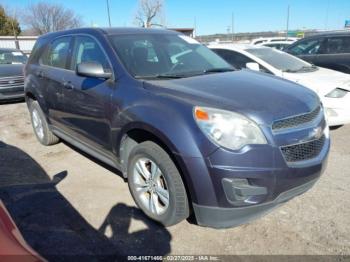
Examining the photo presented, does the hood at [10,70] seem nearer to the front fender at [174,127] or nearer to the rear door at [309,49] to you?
the front fender at [174,127]

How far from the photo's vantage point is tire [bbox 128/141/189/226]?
2768 mm

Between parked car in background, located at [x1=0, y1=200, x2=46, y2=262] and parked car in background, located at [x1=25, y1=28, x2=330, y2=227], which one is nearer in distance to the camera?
parked car in background, located at [x1=0, y1=200, x2=46, y2=262]

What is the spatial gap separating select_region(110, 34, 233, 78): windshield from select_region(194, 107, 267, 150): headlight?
1.00m

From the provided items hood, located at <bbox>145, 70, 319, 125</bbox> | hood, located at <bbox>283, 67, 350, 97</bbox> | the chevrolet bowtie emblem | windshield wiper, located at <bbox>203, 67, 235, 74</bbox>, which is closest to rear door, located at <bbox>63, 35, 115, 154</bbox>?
hood, located at <bbox>145, 70, 319, 125</bbox>

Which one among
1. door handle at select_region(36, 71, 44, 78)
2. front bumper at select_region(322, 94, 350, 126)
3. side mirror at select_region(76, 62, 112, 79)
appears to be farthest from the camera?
front bumper at select_region(322, 94, 350, 126)

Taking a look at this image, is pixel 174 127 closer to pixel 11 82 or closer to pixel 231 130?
pixel 231 130

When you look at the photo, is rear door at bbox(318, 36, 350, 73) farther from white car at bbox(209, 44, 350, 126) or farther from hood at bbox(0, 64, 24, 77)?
hood at bbox(0, 64, 24, 77)

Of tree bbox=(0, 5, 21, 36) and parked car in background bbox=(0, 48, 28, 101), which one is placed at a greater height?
tree bbox=(0, 5, 21, 36)

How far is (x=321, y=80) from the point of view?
18.4 ft

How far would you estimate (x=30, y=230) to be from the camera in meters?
3.12

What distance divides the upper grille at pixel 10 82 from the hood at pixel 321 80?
701cm

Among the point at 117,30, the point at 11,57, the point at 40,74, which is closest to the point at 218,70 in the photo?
the point at 117,30

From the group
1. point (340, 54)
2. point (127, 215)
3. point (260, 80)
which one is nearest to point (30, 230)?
point (127, 215)

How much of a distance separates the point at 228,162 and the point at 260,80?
51.2 inches
